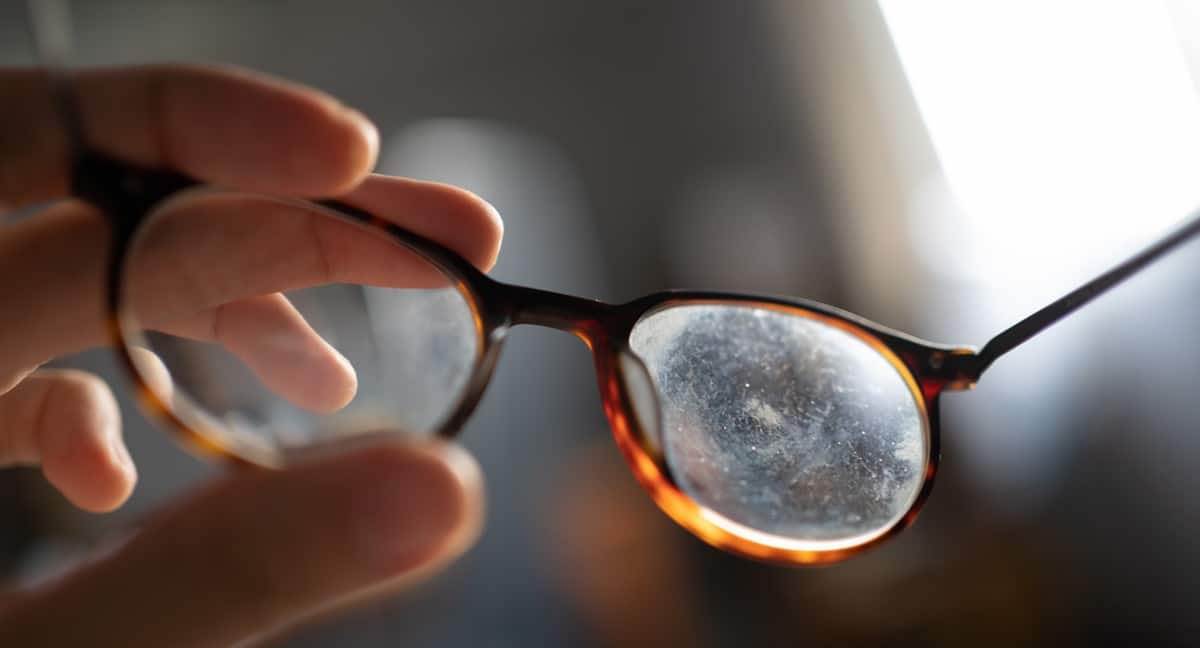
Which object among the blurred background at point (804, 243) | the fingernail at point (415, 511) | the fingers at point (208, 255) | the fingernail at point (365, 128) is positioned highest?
the fingernail at point (365, 128)

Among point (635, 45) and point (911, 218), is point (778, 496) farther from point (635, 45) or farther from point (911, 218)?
point (635, 45)

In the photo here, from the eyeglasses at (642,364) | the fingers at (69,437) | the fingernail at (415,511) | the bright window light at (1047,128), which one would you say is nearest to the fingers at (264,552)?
the fingernail at (415,511)

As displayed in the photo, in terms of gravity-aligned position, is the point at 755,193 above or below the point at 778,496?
below

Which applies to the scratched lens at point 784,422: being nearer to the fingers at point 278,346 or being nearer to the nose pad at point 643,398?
the nose pad at point 643,398

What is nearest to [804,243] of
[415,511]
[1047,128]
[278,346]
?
[1047,128]

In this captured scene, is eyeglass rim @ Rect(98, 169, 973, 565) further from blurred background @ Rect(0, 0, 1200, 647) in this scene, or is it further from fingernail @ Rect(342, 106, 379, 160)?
blurred background @ Rect(0, 0, 1200, 647)

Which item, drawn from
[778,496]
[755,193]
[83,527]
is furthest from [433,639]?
[778,496]

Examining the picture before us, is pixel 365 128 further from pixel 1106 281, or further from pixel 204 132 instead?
pixel 1106 281

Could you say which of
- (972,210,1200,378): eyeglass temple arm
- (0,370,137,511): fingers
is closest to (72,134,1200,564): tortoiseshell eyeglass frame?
(972,210,1200,378): eyeglass temple arm
